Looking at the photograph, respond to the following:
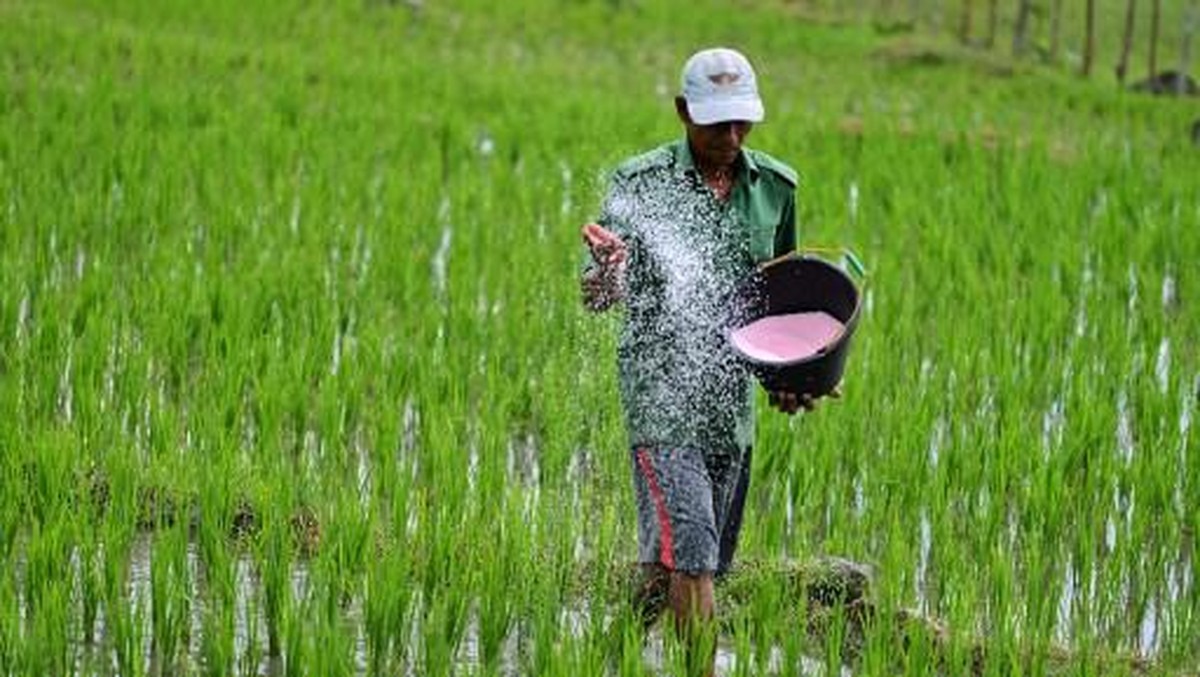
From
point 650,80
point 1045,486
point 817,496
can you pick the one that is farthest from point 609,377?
point 650,80

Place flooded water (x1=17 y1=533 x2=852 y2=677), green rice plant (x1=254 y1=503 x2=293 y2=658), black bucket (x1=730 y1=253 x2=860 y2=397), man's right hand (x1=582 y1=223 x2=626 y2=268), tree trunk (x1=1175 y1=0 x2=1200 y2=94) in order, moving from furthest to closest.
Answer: tree trunk (x1=1175 y1=0 x2=1200 y2=94)
green rice plant (x1=254 y1=503 x2=293 y2=658)
flooded water (x1=17 y1=533 x2=852 y2=677)
black bucket (x1=730 y1=253 x2=860 y2=397)
man's right hand (x1=582 y1=223 x2=626 y2=268)

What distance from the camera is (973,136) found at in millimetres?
Answer: 11367

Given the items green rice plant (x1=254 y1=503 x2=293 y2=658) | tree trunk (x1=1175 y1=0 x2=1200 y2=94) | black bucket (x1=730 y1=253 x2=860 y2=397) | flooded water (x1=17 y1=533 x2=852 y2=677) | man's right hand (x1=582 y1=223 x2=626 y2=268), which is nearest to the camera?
man's right hand (x1=582 y1=223 x2=626 y2=268)

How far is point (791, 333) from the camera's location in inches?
140

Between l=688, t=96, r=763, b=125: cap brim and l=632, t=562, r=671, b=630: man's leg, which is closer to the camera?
l=688, t=96, r=763, b=125: cap brim

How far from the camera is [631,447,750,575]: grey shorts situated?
319 cm

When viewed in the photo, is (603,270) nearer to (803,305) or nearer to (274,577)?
(803,305)

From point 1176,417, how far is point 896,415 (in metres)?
0.78

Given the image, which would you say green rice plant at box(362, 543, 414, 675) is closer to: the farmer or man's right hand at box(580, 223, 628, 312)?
the farmer

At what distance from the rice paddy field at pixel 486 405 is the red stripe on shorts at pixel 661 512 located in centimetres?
17

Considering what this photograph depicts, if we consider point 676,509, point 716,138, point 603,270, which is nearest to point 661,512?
point 676,509

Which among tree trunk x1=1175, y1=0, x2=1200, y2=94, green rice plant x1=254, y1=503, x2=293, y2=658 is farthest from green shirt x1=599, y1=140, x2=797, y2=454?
tree trunk x1=1175, y1=0, x2=1200, y2=94

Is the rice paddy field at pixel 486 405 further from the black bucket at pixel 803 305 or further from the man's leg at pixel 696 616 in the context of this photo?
the black bucket at pixel 803 305

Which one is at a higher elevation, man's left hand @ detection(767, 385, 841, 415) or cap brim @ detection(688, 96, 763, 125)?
cap brim @ detection(688, 96, 763, 125)
